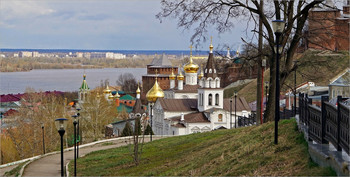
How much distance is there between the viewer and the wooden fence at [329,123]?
7715 mm

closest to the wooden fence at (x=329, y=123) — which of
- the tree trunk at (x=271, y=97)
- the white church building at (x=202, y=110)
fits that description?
the tree trunk at (x=271, y=97)

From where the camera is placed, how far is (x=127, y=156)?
20.7m

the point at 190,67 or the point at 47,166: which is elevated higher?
the point at 190,67

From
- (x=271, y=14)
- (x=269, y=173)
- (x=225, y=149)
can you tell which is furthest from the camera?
(x=271, y=14)

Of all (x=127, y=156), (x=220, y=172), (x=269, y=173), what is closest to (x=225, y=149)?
(x=220, y=172)

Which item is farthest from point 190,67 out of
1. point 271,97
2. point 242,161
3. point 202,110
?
point 242,161

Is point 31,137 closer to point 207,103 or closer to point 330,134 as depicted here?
point 207,103

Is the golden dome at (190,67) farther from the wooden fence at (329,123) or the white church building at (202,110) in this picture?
the wooden fence at (329,123)

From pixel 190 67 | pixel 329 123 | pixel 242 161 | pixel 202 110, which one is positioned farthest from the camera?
pixel 190 67

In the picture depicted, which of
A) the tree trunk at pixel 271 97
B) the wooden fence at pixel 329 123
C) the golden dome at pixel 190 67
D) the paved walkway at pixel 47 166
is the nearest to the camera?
the wooden fence at pixel 329 123

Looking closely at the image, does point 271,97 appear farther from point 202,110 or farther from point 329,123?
point 202,110

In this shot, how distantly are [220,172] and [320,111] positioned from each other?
8.02 feet

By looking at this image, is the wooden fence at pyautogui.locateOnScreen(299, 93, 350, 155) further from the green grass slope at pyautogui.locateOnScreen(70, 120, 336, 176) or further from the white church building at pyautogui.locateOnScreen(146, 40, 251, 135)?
the white church building at pyautogui.locateOnScreen(146, 40, 251, 135)

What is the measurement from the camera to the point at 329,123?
28.7ft
